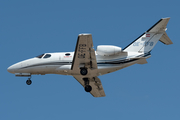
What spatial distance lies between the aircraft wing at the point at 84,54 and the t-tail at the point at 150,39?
407cm

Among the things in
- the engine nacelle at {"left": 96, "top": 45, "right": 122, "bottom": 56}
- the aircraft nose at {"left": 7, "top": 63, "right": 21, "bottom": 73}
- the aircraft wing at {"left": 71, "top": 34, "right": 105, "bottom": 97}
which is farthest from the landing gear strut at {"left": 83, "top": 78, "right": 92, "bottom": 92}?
the aircraft nose at {"left": 7, "top": 63, "right": 21, "bottom": 73}

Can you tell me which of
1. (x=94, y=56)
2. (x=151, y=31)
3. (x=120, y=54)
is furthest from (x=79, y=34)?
(x=151, y=31)

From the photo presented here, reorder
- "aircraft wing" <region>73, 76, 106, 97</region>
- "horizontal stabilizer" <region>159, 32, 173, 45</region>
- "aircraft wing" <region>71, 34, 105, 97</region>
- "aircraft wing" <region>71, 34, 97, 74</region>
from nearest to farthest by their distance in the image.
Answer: "aircraft wing" <region>71, 34, 97, 74</region> → "aircraft wing" <region>71, 34, 105, 97</region> → "horizontal stabilizer" <region>159, 32, 173, 45</region> → "aircraft wing" <region>73, 76, 106, 97</region>

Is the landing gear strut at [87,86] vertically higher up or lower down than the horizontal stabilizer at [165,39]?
lower down

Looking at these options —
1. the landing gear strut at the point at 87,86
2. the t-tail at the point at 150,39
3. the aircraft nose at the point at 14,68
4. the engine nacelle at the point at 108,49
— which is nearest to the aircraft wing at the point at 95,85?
the landing gear strut at the point at 87,86

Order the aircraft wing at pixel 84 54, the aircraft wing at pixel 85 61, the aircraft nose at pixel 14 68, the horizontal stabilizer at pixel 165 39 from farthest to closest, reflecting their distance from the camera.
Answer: the aircraft nose at pixel 14 68
the horizontal stabilizer at pixel 165 39
the aircraft wing at pixel 85 61
the aircraft wing at pixel 84 54

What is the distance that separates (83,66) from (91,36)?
483 centimetres

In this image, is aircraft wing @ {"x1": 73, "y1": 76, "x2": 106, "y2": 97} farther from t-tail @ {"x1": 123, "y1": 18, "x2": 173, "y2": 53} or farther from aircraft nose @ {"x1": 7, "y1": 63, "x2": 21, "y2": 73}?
aircraft nose @ {"x1": 7, "y1": 63, "x2": 21, "y2": 73}

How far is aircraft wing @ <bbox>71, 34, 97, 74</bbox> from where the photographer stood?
30.2 m

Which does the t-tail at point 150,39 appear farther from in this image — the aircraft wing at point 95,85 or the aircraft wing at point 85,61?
the aircraft wing at point 95,85

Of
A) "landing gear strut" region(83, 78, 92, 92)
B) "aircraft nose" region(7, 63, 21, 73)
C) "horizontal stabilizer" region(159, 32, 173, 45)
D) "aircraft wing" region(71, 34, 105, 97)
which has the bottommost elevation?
"landing gear strut" region(83, 78, 92, 92)

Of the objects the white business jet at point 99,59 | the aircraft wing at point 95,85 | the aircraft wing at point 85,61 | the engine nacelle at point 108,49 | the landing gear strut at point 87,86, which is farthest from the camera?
the aircraft wing at point 95,85

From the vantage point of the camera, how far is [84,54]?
3231 cm

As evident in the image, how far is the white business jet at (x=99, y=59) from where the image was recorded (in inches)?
1303
